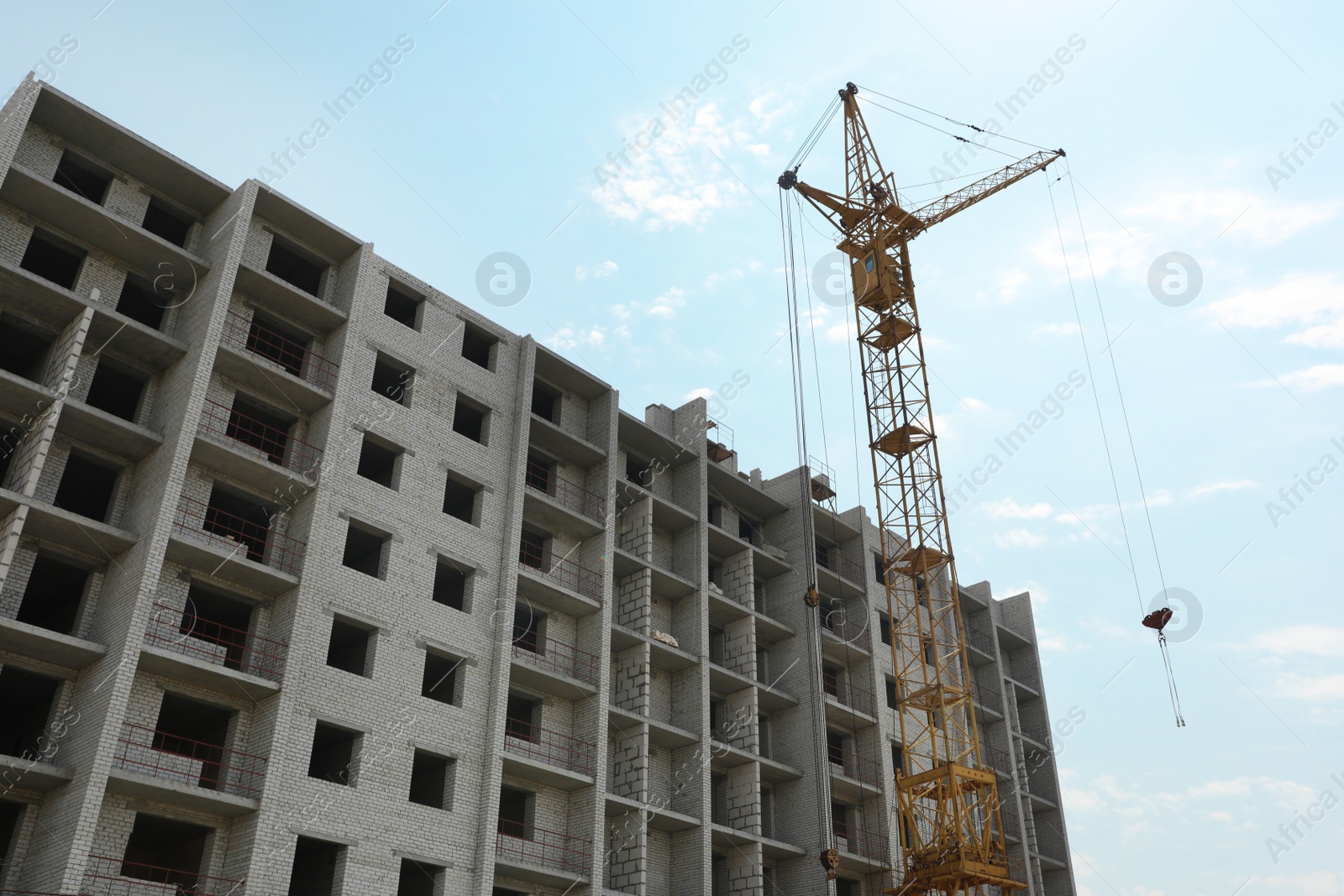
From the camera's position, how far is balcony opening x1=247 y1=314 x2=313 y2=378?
33.2 metres

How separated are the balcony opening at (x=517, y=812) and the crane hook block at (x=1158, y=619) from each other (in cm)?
2340

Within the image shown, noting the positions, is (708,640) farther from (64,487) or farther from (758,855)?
(64,487)

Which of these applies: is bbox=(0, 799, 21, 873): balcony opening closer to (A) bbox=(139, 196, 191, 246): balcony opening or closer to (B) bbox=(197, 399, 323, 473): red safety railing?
(B) bbox=(197, 399, 323, 473): red safety railing

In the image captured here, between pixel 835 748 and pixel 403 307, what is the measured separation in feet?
79.4

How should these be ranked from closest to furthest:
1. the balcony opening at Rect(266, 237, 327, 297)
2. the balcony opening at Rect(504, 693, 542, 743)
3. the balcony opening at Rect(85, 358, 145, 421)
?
the balcony opening at Rect(85, 358, 145, 421)
the balcony opening at Rect(266, 237, 327, 297)
the balcony opening at Rect(504, 693, 542, 743)

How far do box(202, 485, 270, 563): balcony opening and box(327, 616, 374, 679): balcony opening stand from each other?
9.60 ft

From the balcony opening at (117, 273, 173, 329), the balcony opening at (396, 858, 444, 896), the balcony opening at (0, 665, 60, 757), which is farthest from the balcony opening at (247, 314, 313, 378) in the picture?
the balcony opening at (396, 858, 444, 896)

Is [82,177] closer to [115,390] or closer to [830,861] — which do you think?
[115,390]

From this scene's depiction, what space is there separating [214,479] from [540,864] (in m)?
14.2

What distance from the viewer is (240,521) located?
30.3 m

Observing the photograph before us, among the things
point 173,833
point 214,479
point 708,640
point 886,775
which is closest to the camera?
point 173,833

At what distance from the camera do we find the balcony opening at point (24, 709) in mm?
25906

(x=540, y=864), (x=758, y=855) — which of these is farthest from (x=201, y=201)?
(x=758, y=855)

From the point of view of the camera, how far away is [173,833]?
27469 mm
